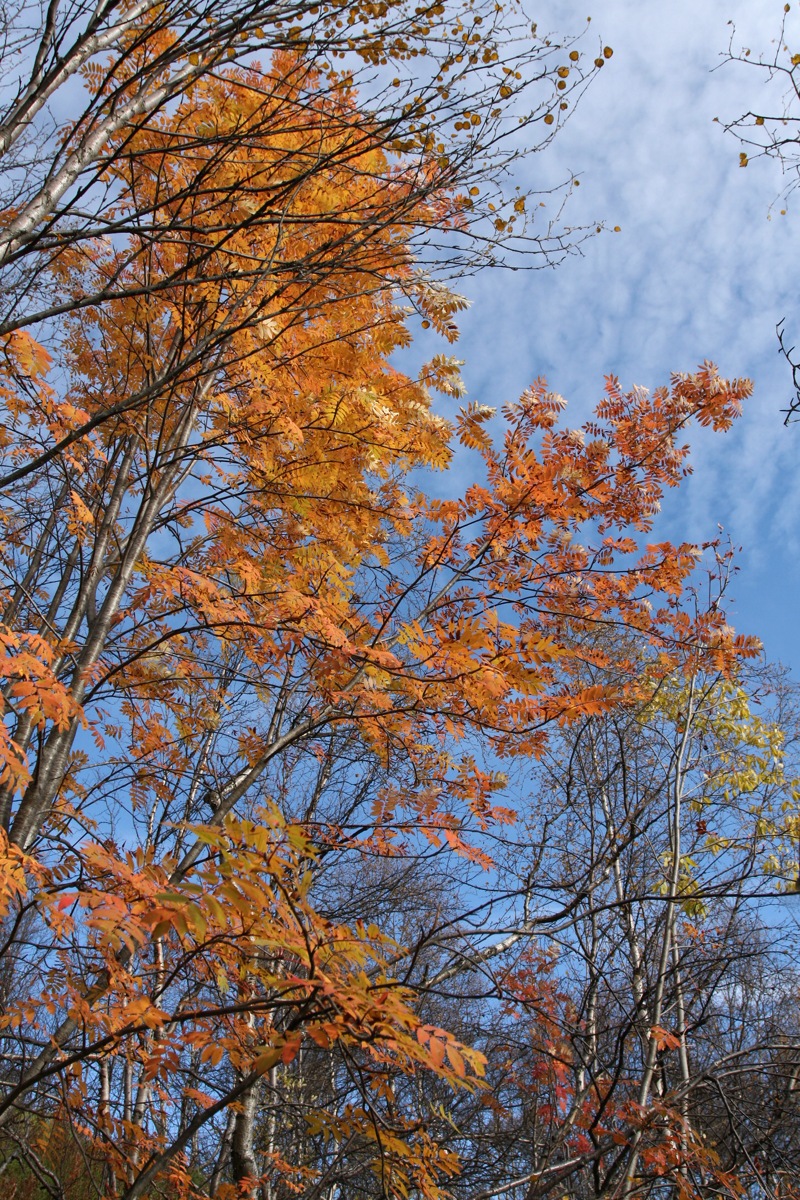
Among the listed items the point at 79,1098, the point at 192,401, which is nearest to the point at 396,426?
the point at 192,401

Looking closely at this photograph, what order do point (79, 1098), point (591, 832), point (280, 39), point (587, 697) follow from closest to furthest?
point (280, 39) → point (79, 1098) → point (587, 697) → point (591, 832)

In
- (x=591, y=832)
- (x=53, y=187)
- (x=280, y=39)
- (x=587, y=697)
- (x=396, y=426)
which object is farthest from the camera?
(x=591, y=832)

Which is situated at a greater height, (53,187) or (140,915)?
(53,187)

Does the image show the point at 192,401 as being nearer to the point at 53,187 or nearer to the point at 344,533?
the point at 53,187

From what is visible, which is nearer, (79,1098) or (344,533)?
(79,1098)

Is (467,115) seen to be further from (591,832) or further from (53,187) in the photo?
(591,832)

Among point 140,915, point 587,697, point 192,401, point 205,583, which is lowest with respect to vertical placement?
point 140,915

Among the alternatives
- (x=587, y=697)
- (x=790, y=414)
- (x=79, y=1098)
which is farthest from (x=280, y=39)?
(x=79, y=1098)

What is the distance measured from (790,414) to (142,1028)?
9.76 ft

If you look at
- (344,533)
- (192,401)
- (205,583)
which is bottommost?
(205,583)

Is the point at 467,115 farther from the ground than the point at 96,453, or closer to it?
farther from the ground

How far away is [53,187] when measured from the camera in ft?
7.68

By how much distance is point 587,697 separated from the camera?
144 inches

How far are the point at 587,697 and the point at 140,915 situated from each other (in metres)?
2.29
